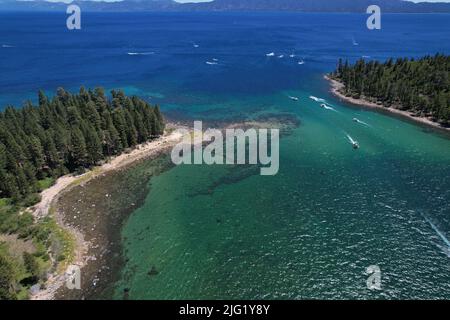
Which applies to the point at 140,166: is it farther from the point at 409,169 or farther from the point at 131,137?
the point at 409,169

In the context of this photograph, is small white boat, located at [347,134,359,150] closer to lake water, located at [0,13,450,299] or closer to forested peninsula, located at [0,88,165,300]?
lake water, located at [0,13,450,299]

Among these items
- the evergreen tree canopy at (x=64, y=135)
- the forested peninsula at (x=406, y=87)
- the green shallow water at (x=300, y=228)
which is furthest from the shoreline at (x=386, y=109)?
the evergreen tree canopy at (x=64, y=135)

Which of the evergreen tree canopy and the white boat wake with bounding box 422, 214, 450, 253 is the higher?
the evergreen tree canopy

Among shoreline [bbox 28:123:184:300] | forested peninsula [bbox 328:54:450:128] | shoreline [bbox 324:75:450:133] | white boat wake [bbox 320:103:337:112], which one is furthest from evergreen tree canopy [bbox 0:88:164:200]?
forested peninsula [bbox 328:54:450:128]

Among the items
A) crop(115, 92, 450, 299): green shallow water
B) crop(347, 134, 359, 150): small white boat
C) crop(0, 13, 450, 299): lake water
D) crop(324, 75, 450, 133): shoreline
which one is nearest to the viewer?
→ crop(115, 92, 450, 299): green shallow water

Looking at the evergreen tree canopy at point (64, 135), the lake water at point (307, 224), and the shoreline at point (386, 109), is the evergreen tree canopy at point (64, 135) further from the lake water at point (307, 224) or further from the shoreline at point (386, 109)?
the shoreline at point (386, 109)
